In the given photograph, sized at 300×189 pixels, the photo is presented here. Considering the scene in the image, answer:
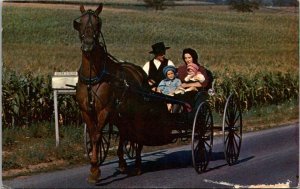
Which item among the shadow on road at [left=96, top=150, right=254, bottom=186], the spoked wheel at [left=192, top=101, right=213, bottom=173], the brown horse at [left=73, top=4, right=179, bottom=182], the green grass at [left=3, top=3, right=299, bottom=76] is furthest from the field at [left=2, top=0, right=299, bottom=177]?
the shadow on road at [left=96, top=150, right=254, bottom=186]

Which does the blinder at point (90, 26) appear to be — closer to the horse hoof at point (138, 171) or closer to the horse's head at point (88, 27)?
the horse's head at point (88, 27)

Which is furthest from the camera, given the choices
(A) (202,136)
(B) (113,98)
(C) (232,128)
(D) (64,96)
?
(D) (64,96)

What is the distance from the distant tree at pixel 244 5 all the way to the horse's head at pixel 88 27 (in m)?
1.96

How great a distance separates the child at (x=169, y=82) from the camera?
35.7ft

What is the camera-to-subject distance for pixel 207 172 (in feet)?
36.2

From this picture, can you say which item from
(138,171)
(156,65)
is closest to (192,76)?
(156,65)

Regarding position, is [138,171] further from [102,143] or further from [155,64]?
[155,64]

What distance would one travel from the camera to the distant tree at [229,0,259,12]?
10.9 m

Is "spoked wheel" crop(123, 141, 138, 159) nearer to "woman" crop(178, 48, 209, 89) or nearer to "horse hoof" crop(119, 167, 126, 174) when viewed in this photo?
"horse hoof" crop(119, 167, 126, 174)

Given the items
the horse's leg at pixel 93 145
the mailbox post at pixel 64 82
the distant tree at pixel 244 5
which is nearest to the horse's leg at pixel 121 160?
the horse's leg at pixel 93 145

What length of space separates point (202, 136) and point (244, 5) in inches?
71.4

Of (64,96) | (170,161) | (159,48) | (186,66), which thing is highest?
(159,48)

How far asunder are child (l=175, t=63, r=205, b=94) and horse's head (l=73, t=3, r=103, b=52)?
1.69 meters

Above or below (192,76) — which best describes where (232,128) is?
below
